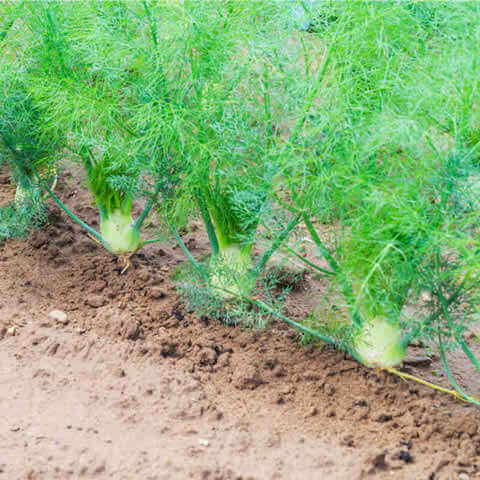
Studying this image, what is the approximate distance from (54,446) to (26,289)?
100cm

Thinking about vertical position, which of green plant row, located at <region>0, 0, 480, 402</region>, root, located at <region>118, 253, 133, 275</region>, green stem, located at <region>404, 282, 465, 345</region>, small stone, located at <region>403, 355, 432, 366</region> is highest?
green plant row, located at <region>0, 0, 480, 402</region>

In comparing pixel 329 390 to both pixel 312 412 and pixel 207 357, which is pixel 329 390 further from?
pixel 207 357

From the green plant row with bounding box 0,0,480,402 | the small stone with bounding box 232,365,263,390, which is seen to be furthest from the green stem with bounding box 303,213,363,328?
the small stone with bounding box 232,365,263,390

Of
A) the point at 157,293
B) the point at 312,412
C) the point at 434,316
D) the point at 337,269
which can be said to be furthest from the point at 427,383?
the point at 157,293

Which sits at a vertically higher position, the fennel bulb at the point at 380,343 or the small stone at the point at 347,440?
the fennel bulb at the point at 380,343

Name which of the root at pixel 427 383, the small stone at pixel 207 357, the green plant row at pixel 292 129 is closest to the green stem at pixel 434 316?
the green plant row at pixel 292 129

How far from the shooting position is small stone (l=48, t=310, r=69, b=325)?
273cm

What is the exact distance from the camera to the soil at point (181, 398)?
208 centimetres

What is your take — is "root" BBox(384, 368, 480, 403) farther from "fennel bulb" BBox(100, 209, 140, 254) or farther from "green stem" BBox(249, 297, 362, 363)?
"fennel bulb" BBox(100, 209, 140, 254)

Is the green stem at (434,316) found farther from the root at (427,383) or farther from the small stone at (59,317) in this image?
the small stone at (59,317)

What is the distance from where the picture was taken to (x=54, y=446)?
207 cm

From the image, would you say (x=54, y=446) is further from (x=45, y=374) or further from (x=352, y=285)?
(x=352, y=285)

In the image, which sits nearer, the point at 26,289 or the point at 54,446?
the point at 54,446

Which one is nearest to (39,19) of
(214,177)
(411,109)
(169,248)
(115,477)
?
(214,177)
